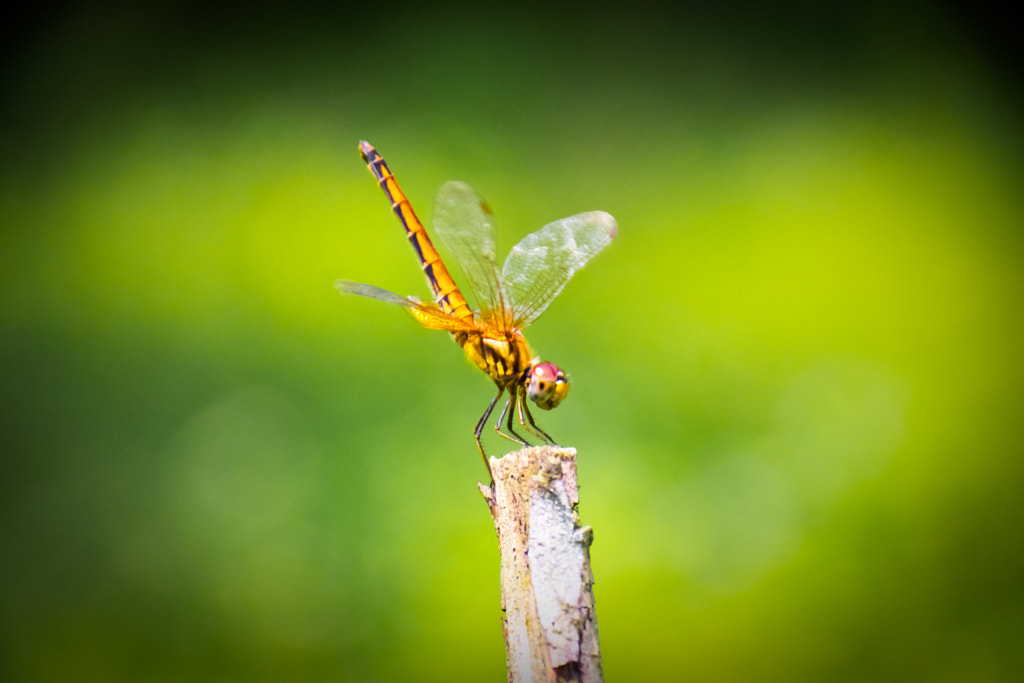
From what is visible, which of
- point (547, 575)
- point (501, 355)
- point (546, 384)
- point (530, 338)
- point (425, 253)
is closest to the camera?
point (547, 575)

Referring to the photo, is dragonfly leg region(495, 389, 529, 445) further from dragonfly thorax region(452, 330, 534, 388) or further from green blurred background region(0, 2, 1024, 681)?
green blurred background region(0, 2, 1024, 681)

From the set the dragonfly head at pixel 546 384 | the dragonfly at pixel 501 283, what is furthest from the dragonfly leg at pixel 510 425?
the dragonfly head at pixel 546 384

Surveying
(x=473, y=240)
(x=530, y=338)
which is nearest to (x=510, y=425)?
(x=473, y=240)

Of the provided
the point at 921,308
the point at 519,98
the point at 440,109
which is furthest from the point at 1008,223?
the point at 440,109

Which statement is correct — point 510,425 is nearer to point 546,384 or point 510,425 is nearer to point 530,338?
point 546,384

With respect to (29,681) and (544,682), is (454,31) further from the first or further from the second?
(29,681)
